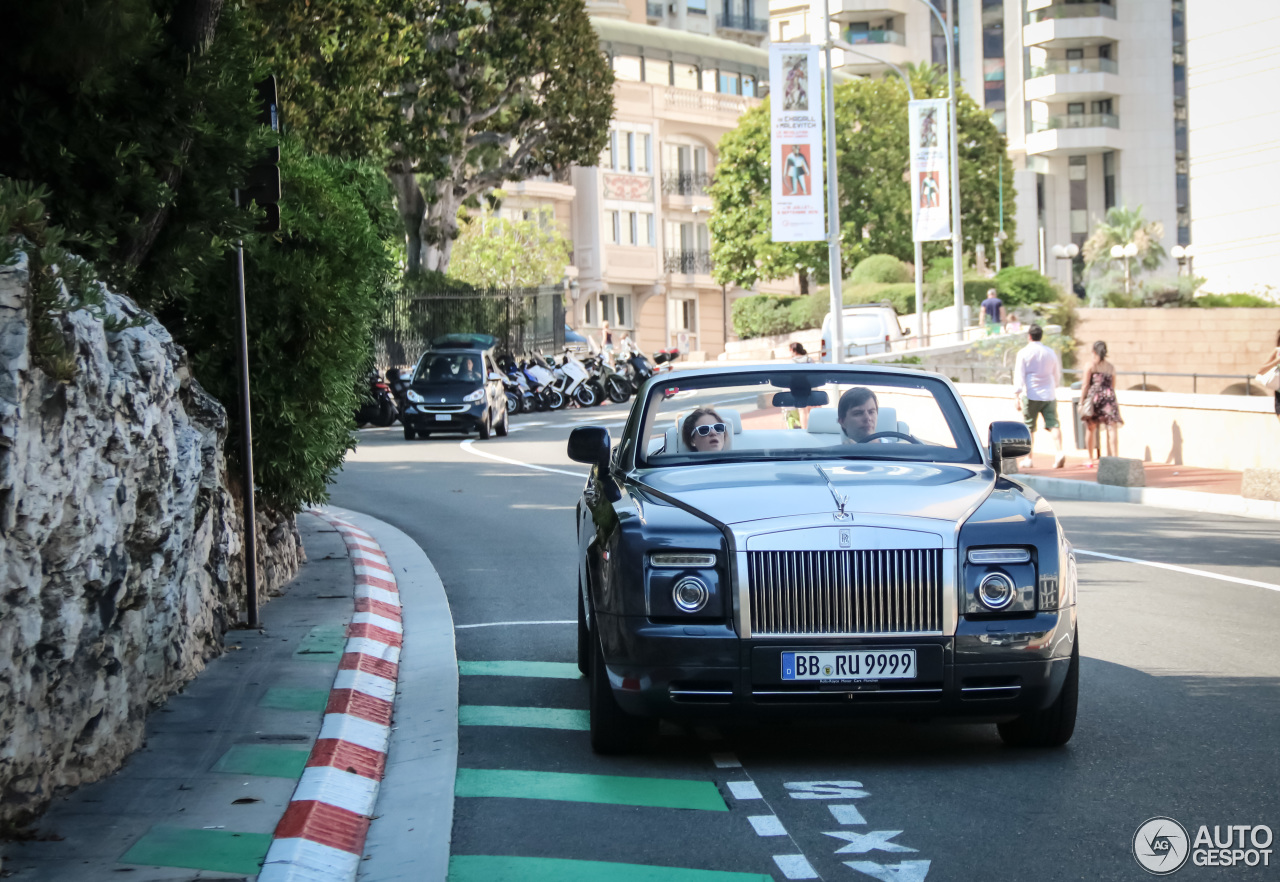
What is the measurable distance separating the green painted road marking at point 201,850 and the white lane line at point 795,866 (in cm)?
166

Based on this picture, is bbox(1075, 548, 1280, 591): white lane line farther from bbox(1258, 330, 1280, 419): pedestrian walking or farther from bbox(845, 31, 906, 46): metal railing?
bbox(845, 31, 906, 46): metal railing

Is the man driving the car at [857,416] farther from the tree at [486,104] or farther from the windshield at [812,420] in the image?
the tree at [486,104]

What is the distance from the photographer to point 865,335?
160ft

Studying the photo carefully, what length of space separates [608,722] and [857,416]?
205 centimetres

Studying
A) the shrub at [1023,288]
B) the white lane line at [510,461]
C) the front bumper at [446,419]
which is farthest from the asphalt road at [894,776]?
the shrub at [1023,288]

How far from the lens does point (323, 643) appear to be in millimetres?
9633

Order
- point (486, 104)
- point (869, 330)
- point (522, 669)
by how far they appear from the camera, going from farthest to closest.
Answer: point (869, 330), point (486, 104), point (522, 669)

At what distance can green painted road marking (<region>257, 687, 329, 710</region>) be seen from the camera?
7.97m

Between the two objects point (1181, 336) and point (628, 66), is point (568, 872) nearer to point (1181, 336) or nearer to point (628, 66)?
point (1181, 336)

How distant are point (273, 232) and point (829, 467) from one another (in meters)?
4.55

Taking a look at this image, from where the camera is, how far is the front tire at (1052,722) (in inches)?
273

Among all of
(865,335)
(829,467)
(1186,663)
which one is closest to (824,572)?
(829,467)

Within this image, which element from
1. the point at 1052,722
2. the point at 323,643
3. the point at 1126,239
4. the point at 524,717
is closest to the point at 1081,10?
the point at 1126,239

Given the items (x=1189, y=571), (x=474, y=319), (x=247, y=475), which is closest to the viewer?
(x=247, y=475)
